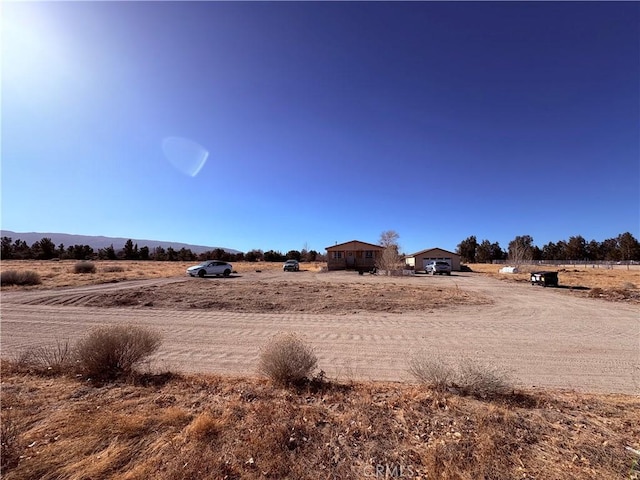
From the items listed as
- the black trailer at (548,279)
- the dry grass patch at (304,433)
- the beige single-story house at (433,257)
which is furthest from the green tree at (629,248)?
the dry grass patch at (304,433)

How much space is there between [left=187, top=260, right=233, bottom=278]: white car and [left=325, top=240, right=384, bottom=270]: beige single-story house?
827 inches

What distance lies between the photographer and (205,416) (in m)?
3.68

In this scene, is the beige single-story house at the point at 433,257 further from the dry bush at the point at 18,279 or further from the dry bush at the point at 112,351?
the dry bush at the point at 112,351

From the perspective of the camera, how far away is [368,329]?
31.2 feet

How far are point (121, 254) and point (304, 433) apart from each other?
92.4 m

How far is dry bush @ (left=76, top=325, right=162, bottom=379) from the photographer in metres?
5.25

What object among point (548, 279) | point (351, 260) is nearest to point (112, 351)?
point (548, 279)

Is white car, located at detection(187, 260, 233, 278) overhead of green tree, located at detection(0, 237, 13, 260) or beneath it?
beneath

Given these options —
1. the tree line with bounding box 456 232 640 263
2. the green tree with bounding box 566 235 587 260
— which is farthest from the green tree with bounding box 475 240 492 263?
the green tree with bounding box 566 235 587 260

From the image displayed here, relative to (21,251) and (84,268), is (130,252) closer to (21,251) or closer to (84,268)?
(21,251)

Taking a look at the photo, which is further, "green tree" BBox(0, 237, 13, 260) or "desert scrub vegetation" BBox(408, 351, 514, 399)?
"green tree" BBox(0, 237, 13, 260)

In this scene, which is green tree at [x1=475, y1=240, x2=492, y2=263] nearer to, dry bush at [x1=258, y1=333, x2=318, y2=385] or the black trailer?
the black trailer

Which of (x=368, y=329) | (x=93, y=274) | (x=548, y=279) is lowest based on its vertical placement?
(x=368, y=329)

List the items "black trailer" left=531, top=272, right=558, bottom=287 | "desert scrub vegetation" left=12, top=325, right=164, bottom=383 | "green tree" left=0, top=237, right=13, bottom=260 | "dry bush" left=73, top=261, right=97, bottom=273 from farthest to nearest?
"green tree" left=0, top=237, right=13, bottom=260 < "dry bush" left=73, top=261, right=97, bottom=273 < "black trailer" left=531, top=272, right=558, bottom=287 < "desert scrub vegetation" left=12, top=325, right=164, bottom=383
